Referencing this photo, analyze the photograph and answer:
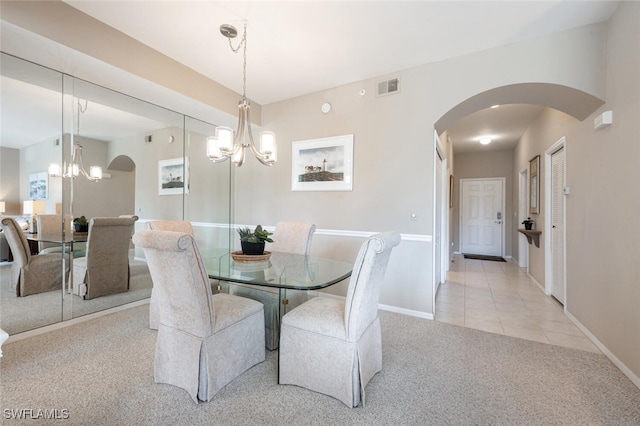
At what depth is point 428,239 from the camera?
2955mm

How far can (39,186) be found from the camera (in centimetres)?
266

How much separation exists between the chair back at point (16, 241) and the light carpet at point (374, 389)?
89 centimetres

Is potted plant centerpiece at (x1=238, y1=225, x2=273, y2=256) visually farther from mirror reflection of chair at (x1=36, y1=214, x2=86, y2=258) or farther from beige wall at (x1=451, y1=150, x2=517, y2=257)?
beige wall at (x1=451, y1=150, x2=517, y2=257)

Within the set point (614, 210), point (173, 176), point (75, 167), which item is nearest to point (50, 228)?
point (75, 167)

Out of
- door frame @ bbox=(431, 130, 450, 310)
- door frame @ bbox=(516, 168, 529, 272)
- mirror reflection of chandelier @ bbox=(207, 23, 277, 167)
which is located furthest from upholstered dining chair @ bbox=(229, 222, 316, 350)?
door frame @ bbox=(516, 168, 529, 272)

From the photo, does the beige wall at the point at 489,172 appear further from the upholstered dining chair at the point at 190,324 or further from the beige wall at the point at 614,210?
the upholstered dining chair at the point at 190,324

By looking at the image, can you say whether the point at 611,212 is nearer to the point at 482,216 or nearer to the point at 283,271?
the point at 283,271

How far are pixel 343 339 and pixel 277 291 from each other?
0.86 meters

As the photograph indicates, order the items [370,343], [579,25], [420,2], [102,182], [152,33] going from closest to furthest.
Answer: [370,343], [420,2], [579,25], [152,33], [102,182]

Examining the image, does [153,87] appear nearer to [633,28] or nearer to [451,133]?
[633,28]

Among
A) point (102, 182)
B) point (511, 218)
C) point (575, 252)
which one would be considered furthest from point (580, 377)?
point (511, 218)

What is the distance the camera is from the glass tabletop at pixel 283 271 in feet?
5.72

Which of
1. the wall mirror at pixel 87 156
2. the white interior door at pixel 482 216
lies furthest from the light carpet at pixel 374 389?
the white interior door at pixel 482 216

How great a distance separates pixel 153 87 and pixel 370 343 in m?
3.17
